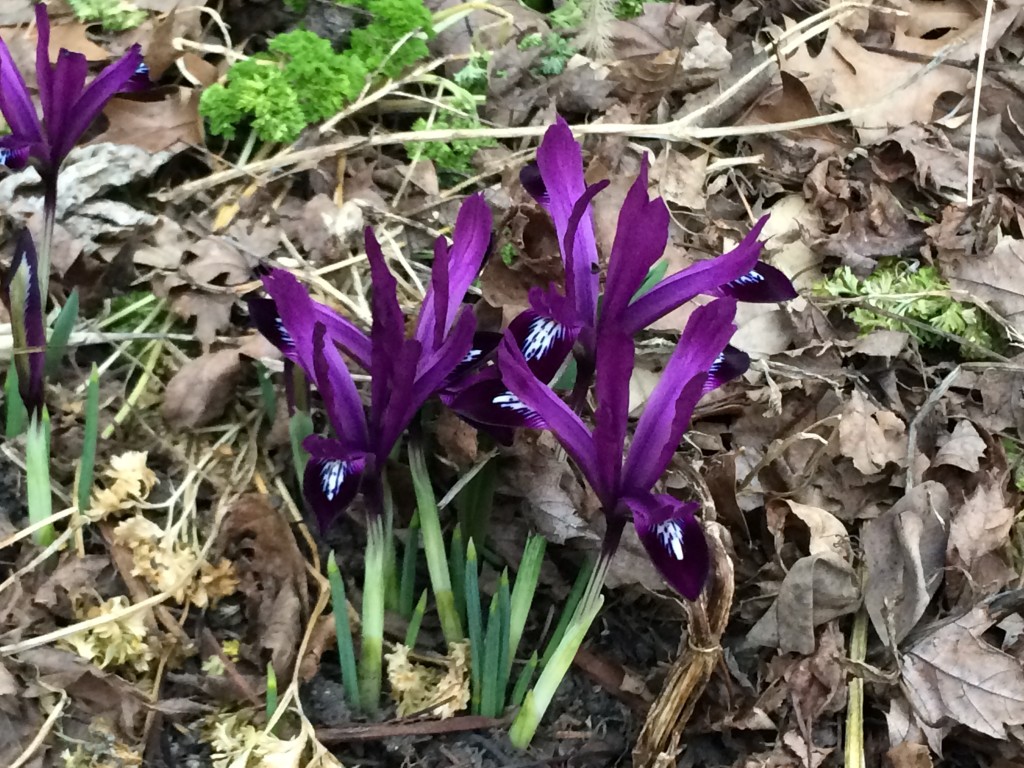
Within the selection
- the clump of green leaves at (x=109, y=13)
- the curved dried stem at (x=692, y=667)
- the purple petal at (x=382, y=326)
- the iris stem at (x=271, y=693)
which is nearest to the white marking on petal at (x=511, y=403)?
the purple petal at (x=382, y=326)

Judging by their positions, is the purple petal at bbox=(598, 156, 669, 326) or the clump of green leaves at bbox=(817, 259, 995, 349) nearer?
the purple petal at bbox=(598, 156, 669, 326)

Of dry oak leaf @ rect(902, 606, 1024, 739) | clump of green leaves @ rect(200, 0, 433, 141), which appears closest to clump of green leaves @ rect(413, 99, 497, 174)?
clump of green leaves @ rect(200, 0, 433, 141)

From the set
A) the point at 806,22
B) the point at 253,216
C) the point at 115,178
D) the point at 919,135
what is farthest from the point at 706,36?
the point at 115,178

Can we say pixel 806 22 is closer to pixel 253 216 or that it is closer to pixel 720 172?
pixel 720 172

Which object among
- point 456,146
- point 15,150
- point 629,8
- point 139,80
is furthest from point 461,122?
point 15,150

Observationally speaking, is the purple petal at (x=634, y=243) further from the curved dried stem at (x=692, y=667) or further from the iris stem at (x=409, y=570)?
the iris stem at (x=409, y=570)

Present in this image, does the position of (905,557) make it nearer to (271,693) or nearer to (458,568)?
(458,568)

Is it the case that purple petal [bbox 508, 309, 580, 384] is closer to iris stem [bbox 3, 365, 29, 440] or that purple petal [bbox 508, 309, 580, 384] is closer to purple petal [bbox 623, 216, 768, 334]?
purple petal [bbox 623, 216, 768, 334]
